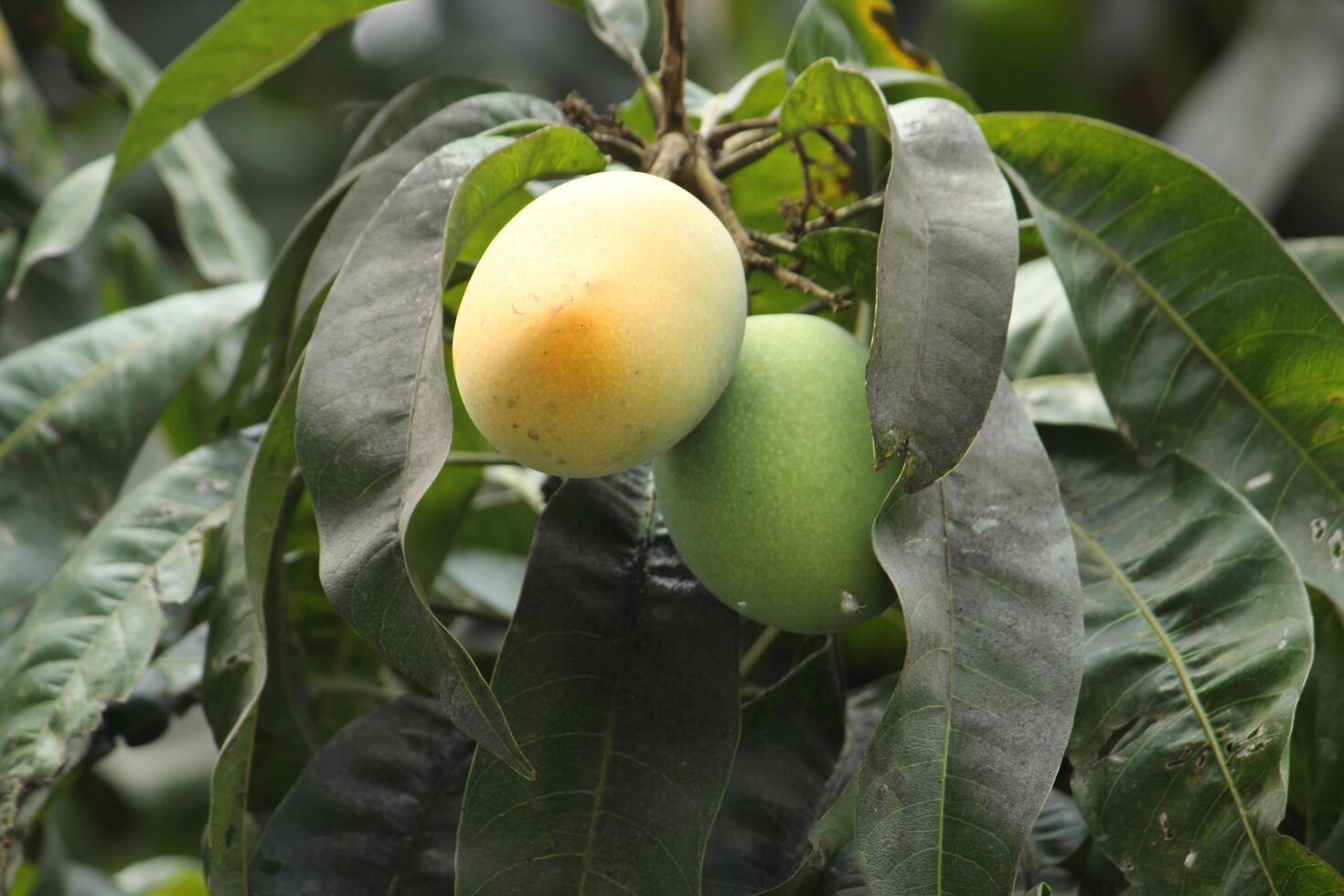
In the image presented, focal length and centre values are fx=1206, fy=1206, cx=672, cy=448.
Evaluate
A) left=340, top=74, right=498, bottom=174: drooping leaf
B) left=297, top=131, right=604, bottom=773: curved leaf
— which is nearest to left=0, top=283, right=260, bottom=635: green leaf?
left=340, top=74, right=498, bottom=174: drooping leaf

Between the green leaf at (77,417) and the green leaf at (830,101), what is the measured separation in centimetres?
44

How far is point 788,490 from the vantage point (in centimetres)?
52

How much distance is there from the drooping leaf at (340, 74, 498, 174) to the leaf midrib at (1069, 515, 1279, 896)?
0.46m

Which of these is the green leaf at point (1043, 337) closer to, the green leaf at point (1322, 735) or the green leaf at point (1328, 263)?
the green leaf at point (1328, 263)

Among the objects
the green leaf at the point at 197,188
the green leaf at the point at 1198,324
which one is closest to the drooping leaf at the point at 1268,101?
the green leaf at the point at 1198,324

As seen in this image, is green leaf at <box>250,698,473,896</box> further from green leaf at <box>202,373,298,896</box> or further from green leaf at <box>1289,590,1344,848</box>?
green leaf at <box>1289,590,1344,848</box>

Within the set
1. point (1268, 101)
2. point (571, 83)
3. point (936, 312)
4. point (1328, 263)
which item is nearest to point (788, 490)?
point (936, 312)

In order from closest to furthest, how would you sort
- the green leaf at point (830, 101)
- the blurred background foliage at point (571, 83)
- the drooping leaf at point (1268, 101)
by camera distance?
1. the green leaf at point (830, 101)
2. the blurred background foliage at point (571, 83)
3. the drooping leaf at point (1268, 101)

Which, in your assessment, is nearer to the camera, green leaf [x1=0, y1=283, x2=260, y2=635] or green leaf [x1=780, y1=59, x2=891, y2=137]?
green leaf [x1=780, y1=59, x2=891, y2=137]

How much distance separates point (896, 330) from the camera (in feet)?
1.43

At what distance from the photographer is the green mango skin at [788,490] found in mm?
515

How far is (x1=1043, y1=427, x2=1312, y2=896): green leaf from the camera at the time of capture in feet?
1.70

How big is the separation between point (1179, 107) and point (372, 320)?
2.17 meters

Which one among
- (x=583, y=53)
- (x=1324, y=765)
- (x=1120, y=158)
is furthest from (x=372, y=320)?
(x=583, y=53)
